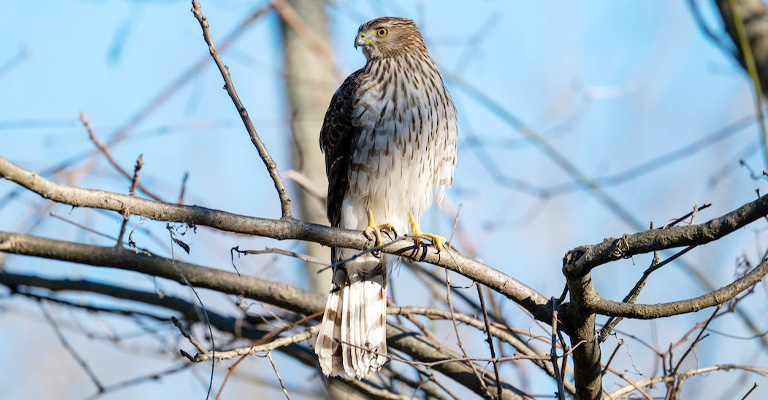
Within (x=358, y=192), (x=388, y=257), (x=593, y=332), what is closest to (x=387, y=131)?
(x=358, y=192)

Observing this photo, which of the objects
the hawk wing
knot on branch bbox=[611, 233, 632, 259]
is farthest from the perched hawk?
knot on branch bbox=[611, 233, 632, 259]

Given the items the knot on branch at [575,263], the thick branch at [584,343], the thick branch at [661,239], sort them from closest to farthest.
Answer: the thick branch at [661,239] → the knot on branch at [575,263] → the thick branch at [584,343]

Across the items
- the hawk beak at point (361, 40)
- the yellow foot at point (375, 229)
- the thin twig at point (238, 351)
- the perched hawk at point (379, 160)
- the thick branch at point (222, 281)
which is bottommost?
the thin twig at point (238, 351)

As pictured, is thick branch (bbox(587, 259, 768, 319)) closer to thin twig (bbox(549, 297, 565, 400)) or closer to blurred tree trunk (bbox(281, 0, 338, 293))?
thin twig (bbox(549, 297, 565, 400))

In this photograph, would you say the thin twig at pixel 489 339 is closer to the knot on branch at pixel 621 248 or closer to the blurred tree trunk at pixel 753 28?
the knot on branch at pixel 621 248

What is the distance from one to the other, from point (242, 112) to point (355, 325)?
1.57m

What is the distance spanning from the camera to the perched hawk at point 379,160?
412 cm

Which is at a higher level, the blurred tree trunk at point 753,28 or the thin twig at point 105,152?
the blurred tree trunk at point 753,28

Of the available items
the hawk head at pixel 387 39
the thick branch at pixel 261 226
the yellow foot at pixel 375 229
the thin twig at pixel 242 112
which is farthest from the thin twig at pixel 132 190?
the hawk head at pixel 387 39

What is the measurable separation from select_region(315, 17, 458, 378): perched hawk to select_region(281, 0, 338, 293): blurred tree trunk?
1006 millimetres

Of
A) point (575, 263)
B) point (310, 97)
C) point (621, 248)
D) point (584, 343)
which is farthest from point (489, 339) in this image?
point (310, 97)

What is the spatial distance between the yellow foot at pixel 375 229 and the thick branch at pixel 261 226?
158mm

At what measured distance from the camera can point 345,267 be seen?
4.22 meters

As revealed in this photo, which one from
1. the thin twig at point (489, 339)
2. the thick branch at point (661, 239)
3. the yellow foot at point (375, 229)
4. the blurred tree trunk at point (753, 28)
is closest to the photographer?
the thick branch at point (661, 239)
